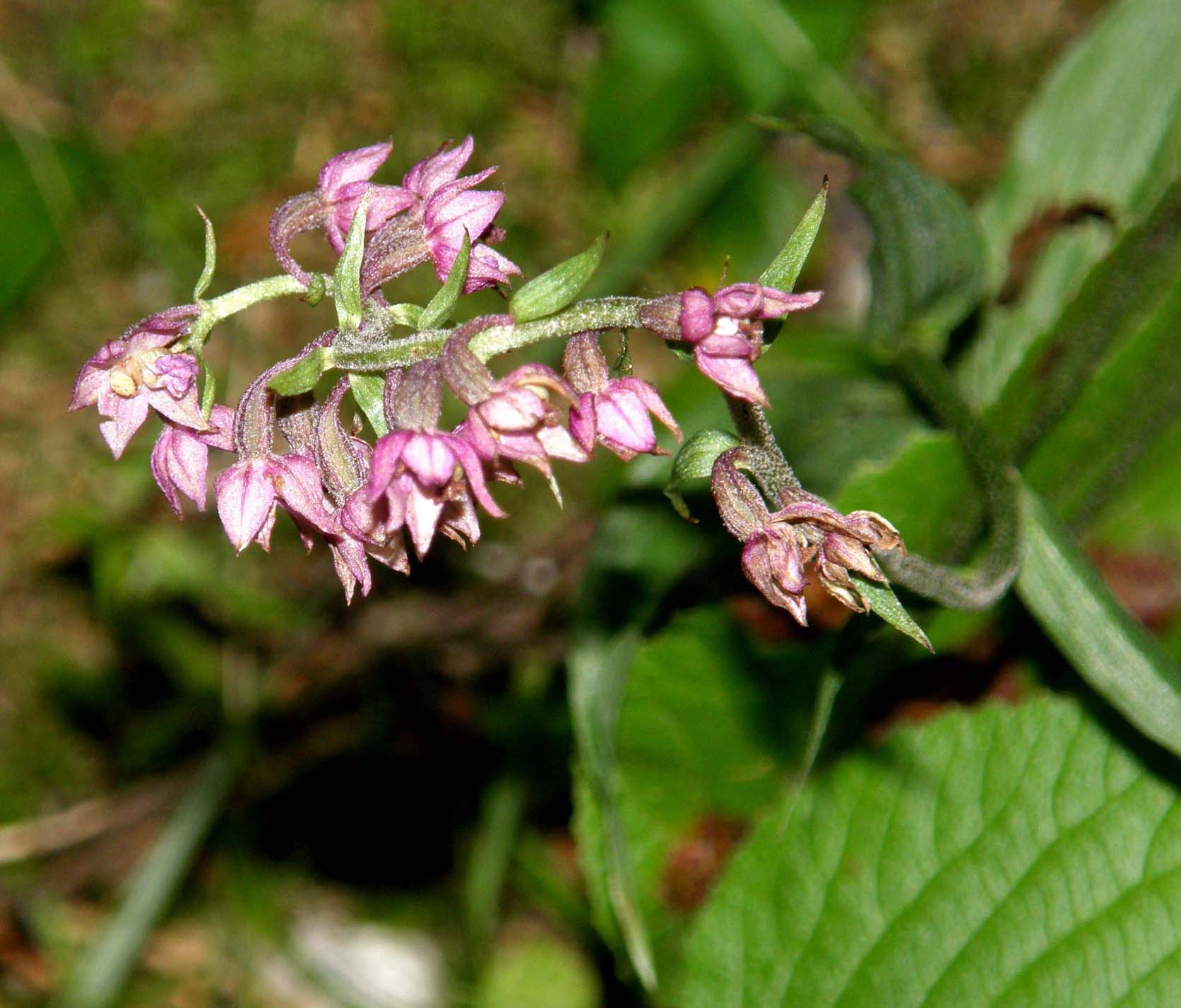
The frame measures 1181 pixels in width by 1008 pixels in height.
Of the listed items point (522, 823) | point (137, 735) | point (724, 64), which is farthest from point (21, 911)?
point (724, 64)

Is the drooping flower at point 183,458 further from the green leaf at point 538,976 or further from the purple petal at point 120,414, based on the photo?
the green leaf at point 538,976

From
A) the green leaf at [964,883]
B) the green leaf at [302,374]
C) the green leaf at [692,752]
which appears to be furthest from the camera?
the green leaf at [692,752]

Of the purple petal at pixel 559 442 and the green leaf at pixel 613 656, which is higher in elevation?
the purple petal at pixel 559 442

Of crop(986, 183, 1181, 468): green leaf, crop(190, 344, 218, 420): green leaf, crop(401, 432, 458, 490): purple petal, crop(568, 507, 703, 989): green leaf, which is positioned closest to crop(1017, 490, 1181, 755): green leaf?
crop(986, 183, 1181, 468): green leaf

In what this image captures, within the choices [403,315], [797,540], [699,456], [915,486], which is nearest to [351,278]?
[403,315]

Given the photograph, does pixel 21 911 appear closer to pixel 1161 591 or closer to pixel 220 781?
pixel 220 781

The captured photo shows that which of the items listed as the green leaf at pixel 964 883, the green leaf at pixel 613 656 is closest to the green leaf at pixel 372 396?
the green leaf at pixel 613 656
